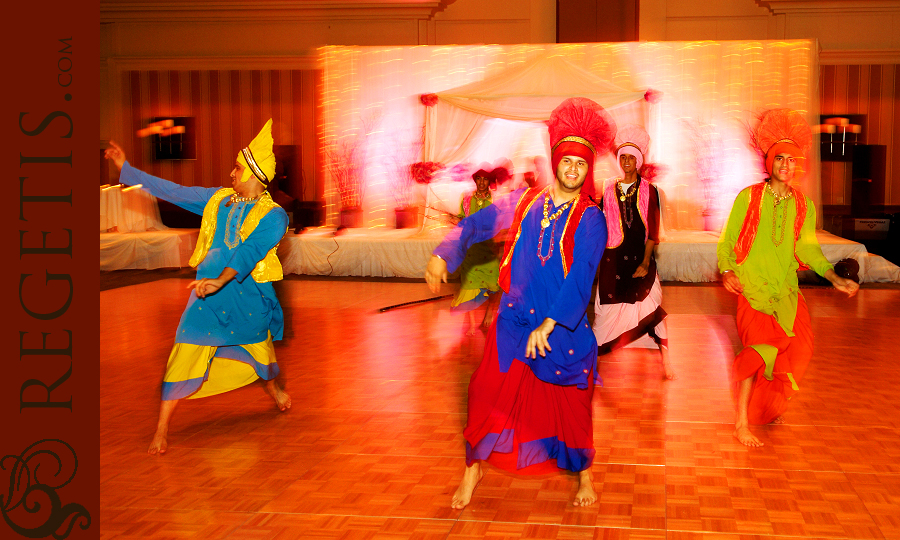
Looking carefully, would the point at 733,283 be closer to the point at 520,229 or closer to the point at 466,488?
the point at 520,229

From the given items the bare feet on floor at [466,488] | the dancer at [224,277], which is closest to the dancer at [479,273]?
the dancer at [224,277]

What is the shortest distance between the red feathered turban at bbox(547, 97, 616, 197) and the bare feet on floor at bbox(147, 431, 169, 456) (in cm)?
235

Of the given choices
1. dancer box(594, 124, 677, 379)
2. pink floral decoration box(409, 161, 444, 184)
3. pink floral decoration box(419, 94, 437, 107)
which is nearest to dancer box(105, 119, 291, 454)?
dancer box(594, 124, 677, 379)

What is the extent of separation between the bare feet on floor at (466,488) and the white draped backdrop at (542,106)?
9028mm

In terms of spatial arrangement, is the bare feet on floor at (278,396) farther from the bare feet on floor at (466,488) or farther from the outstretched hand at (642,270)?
the outstretched hand at (642,270)

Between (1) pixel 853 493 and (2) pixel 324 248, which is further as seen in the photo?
(2) pixel 324 248

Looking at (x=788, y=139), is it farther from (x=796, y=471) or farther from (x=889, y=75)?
(x=889, y=75)

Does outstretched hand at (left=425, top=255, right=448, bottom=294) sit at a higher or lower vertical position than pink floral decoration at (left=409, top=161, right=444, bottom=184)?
lower

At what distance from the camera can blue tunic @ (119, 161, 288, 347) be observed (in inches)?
163

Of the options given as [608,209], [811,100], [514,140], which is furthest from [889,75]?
[608,209]

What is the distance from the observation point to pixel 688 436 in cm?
428

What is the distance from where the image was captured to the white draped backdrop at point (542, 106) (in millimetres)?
12172

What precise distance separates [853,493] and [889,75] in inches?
538

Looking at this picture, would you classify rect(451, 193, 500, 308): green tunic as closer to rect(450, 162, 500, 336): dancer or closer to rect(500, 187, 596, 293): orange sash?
rect(450, 162, 500, 336): dancer
